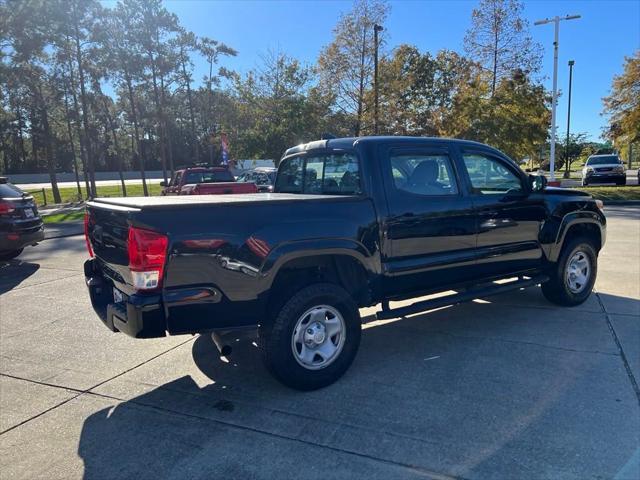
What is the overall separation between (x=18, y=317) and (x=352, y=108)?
1963 cm

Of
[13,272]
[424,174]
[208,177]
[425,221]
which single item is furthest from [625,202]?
[13,272]

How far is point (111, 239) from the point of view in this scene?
3553 mm

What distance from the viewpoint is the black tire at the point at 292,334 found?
3537 mm

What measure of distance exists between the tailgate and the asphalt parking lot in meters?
0.99

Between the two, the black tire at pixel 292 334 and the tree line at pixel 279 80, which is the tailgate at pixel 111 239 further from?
the tree line at pixel 279 80

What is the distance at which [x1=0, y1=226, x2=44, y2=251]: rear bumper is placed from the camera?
8461mm

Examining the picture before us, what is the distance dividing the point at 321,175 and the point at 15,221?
266 inches

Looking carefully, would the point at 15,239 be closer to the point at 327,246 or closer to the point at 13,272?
the point at 13,272

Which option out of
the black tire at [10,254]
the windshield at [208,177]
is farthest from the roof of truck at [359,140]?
the windshield at [208,177]

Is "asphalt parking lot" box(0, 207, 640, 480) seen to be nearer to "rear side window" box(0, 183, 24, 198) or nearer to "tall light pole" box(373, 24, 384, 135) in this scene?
"rear side window" box(0, 183, 24, 198)

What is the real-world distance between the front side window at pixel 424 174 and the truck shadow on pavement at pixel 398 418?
1.50 meters

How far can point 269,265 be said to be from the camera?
11.2 ft

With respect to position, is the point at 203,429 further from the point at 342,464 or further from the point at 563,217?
the point at 563,217

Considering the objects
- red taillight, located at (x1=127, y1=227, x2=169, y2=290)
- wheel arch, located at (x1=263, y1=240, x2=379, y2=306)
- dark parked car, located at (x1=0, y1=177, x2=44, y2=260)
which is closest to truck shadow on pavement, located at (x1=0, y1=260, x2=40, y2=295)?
dark parked car, located at (x1=0, y1=177, x2=44, y2=260)
